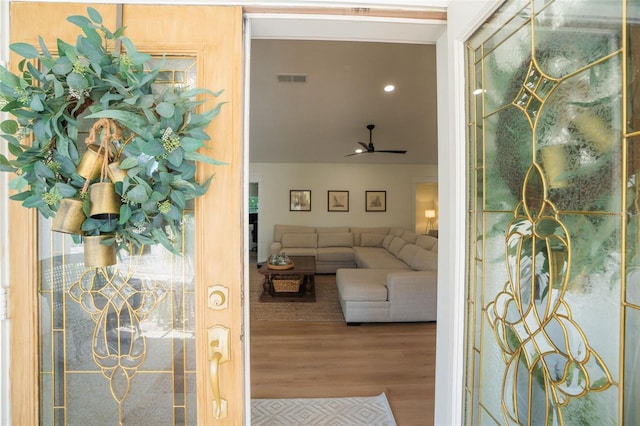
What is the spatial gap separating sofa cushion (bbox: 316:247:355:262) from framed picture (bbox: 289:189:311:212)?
4.43 feet

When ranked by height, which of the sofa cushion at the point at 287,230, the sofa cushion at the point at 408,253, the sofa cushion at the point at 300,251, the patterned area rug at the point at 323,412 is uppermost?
the sofa cushion at the point at 287,230

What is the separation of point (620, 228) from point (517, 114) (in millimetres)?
382

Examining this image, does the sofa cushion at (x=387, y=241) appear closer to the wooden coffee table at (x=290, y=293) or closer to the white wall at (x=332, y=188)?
the white wall at (x=332, y=188)

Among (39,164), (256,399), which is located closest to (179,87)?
(39,164)

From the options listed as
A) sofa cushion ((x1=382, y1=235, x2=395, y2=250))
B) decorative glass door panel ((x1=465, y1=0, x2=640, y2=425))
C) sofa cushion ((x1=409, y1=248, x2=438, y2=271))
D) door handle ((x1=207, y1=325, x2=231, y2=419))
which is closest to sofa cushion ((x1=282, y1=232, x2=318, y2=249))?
sofa cushion ((x1=382, y1=235, x2=395, y2=250))

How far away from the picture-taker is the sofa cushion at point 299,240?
22.4ft

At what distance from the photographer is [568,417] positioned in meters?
0.68

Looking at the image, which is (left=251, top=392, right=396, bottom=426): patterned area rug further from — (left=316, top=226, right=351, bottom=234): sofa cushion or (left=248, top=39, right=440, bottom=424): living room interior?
(left=316, top=226, right=351, bottom=234): sofa cushion

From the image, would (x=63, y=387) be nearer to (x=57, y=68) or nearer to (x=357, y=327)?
(x=57, y=68)

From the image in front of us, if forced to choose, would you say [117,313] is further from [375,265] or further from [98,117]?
[375,265]

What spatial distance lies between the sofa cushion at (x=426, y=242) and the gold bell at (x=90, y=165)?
4.74 metres

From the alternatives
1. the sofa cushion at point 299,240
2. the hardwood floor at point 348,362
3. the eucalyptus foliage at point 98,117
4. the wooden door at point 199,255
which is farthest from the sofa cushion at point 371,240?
the eucalyptus foliage at point 98,117

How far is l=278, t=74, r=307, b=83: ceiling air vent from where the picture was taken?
3769mm

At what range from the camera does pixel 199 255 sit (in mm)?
1036
